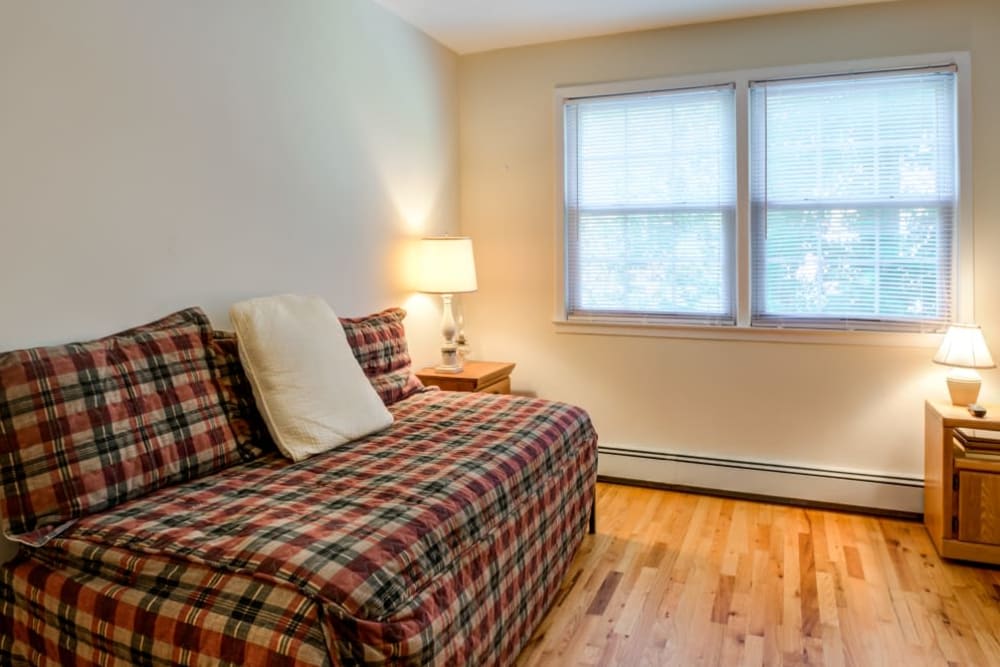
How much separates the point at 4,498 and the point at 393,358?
1.50 m

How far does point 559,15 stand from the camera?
3.35m

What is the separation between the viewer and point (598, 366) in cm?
381

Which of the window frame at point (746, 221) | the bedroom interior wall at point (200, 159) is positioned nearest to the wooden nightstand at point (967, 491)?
→ the window frame at point (746, 221)

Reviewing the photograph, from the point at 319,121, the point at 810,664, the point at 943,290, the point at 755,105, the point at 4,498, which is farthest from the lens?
the point at 755,105

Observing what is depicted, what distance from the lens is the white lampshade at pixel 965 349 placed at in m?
2.84

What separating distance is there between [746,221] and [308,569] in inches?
110

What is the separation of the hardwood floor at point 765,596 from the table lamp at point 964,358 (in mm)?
652

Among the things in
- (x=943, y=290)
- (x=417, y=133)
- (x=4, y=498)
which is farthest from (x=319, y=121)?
(x=943, y=290)

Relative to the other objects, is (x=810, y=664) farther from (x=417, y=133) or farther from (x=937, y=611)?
(x=417, y=133)

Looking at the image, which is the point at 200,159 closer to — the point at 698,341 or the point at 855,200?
the point at 698,341

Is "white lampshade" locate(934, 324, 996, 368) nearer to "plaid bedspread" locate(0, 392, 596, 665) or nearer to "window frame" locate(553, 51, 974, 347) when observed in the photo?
"window frame" locate(553, 51, 974, 347)

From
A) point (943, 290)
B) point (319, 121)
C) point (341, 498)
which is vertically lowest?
point (341, 498)

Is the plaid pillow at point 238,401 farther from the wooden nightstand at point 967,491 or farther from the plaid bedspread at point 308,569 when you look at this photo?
the wooden nightstand at point 967,491

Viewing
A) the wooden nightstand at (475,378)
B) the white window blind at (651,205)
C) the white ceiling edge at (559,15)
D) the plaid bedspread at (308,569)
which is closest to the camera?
the plaid bedspread at (308,569)
